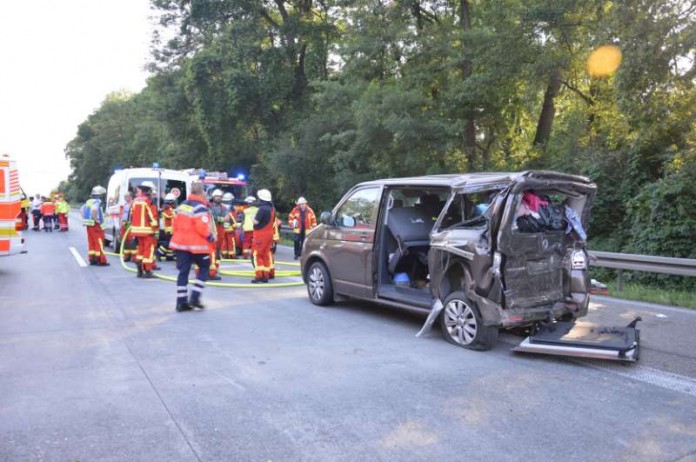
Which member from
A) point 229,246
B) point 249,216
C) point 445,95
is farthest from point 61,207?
point 445,95

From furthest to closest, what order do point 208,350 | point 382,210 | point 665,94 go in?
point 665,94
point 382,210
point 208,350

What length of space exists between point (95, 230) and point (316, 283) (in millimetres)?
6961

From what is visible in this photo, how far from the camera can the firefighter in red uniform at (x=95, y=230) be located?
12430mm

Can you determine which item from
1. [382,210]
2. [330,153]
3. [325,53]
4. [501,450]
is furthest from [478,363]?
[325,53]

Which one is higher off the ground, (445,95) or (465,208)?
(445,95)

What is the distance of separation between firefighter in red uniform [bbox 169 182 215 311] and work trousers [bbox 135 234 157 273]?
353cm

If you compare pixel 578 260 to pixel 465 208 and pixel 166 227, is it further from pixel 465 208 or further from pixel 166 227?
pixel 166 227

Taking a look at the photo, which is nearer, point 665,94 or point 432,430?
point 432,430

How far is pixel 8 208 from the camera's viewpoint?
1128 centimetres

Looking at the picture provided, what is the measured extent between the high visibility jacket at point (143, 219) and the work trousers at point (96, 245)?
2.06 m

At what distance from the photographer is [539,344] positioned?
5.48 m

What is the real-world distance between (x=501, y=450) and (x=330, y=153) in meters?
21.6

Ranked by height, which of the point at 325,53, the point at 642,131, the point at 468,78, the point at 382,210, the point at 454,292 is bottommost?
the point at 454,292

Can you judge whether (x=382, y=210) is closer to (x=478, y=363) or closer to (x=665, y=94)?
(x=478, y=363)
